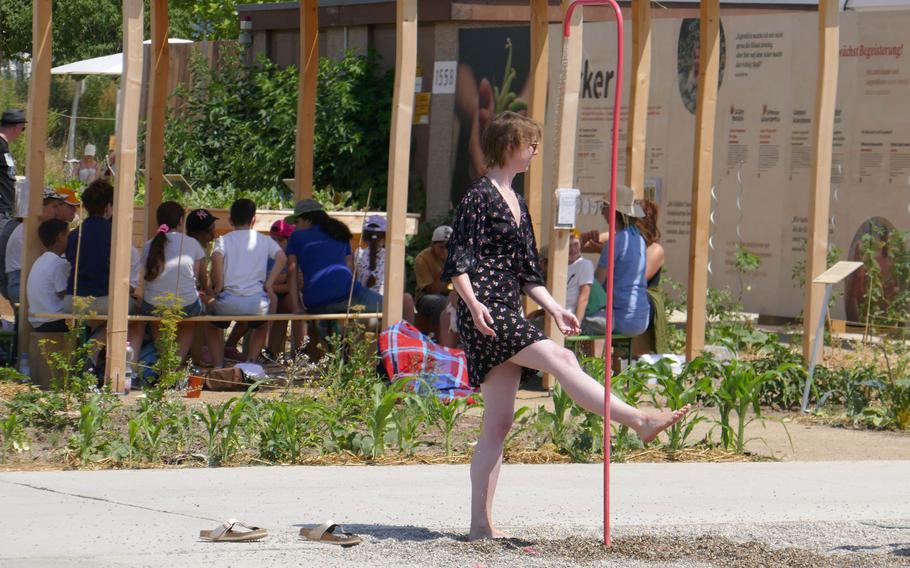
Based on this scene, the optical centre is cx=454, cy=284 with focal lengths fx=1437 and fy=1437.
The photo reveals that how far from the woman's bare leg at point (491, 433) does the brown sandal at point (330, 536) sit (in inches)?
19.8

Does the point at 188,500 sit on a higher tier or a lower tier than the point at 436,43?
lower

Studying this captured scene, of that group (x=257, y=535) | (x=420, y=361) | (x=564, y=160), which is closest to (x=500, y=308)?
(x=257, y=535)

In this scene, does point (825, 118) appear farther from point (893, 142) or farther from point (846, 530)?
point (846, 530)

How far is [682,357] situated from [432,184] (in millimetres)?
7347

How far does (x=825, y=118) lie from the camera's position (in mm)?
10867

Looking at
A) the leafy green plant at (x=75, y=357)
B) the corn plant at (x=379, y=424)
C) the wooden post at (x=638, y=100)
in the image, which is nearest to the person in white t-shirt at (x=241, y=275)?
the leafy green plant at (x=75, y=357)

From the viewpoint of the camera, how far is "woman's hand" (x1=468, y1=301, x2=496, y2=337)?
553cm

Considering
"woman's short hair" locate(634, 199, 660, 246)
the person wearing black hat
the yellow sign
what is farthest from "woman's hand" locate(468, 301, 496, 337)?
the yellow sign

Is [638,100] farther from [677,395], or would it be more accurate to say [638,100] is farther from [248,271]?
[677,395]

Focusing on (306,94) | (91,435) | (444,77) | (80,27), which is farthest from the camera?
(80,27)

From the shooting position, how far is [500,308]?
224 inches

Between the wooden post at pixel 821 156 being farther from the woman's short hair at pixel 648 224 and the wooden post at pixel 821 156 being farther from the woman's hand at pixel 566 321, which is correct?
the woman's hand at pixel 566 321

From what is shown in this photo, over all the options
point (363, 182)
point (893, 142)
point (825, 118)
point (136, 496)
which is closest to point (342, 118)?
point (363, 182)

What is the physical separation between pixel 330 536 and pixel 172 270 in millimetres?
4915
